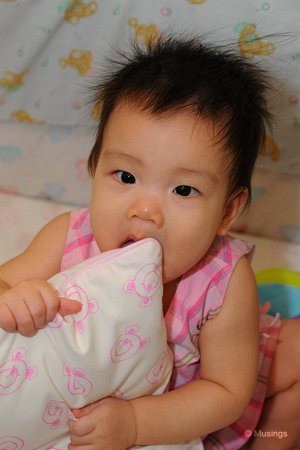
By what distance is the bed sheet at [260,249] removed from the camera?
1.25 meters

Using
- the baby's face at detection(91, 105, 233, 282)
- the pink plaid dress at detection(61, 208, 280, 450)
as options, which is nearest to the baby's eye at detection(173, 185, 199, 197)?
the baby's face at detection(91, 105, 233, 282)

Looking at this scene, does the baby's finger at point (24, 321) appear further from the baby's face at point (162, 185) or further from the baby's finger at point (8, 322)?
the baby's face at point (162, 185)

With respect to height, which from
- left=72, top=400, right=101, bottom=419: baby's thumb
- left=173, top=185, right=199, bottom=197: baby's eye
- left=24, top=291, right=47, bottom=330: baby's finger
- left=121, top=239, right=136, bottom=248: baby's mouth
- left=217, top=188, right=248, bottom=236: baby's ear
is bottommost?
left=72, top=400, right=101, bottom=419: baby's thumb

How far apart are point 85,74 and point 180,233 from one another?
524 millimetres

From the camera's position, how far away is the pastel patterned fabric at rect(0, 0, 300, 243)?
1067 mm

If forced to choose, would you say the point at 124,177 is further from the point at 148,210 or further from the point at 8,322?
the point at 8,322

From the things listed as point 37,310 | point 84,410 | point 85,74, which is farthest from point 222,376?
point 85,74

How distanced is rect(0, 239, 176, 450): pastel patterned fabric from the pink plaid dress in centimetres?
13

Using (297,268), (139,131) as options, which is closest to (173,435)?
(139,131)

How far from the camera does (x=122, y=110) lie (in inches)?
32.5

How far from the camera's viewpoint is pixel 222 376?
89 cm

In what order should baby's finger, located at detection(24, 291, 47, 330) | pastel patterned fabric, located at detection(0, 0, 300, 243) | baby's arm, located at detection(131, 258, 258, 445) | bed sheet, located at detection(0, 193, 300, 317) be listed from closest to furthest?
baby's finger, located at detection(24, 291, 47, 330) → baby's arm, located at detection(131, 258, 258, 445) → pastel patterned fabric, located at detection(0, 0, 300, 243) → bed sheet, located at detection(0, 193, 300, 317)

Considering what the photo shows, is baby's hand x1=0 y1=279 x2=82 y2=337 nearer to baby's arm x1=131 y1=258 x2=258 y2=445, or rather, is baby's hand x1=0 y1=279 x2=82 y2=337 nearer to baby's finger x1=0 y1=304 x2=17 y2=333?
baby's finger x1=0 y1=304 x2=17 y2=333

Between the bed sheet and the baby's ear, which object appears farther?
the bed sheet
